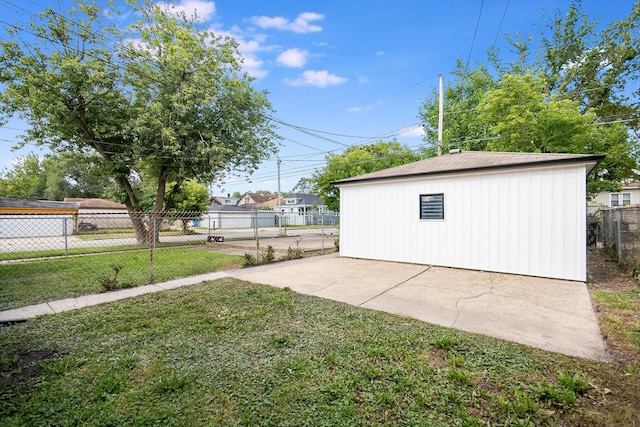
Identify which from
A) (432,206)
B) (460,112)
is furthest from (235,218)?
(460,112)

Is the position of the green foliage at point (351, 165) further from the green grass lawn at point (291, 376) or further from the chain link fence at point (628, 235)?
the green grass lawn at point (291, 376)

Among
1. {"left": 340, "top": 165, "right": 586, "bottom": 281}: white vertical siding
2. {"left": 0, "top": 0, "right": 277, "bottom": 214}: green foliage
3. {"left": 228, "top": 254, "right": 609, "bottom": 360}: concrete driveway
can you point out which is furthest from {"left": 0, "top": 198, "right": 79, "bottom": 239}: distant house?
{"left": 340, "top": 165, "right": 586, "bottom": 281}: white vertical siding

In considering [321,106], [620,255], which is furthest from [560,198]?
[321,106]

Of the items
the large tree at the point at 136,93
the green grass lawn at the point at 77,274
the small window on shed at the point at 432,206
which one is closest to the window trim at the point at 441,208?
the small window on shed at the point at 432,206

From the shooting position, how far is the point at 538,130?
12203mm

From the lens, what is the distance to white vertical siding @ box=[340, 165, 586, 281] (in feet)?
20.0

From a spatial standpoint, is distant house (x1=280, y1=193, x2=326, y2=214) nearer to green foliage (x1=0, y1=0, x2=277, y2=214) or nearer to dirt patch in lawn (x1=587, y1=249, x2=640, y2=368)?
green foliage (x1=0, y1=0, x2=277, y2=214)

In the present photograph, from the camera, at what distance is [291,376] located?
255cm

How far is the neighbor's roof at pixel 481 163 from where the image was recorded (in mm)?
6062

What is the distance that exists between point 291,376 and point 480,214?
21.0ft

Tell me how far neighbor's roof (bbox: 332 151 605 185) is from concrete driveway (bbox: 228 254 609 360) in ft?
8.31

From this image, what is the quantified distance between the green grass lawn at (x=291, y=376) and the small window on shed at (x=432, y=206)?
4683 millimetres

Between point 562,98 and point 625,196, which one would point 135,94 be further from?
point 625,196

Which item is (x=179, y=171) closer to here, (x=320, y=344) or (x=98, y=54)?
(x=98, y=54)
